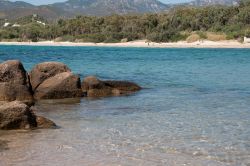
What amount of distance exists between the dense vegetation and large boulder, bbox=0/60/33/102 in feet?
303

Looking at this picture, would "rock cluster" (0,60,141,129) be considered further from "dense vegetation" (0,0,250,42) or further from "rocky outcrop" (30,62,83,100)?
"dense vegetation" (0,0,250,42)

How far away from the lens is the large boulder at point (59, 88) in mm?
22578

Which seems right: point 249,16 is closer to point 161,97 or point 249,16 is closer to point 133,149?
point 161,97

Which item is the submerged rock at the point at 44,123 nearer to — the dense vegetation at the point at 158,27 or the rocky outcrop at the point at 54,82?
the rocky outcrop at the point at 54,82

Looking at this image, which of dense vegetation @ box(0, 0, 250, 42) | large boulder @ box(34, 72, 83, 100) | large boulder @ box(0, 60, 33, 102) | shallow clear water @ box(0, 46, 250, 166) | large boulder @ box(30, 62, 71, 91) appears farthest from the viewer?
dense vegetation @ box(0, 0, 250, 42)

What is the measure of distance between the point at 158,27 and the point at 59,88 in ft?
356

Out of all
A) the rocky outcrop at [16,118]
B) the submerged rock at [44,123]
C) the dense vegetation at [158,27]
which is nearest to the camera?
the rocky outcrop at [16,118]

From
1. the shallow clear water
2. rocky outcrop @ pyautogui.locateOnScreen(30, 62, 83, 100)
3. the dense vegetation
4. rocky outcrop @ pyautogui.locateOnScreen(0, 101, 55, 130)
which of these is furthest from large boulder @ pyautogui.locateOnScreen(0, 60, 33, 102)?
the dense vegetation

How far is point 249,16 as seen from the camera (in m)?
122

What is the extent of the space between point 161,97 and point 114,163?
12.0 meters

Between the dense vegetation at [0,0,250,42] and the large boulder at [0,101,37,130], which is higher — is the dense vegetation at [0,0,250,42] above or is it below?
Answer: below

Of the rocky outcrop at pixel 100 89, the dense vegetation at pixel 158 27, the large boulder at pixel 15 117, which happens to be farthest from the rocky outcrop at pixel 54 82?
the dense vegetation at pixel 158 27

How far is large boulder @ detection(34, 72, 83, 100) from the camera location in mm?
22578

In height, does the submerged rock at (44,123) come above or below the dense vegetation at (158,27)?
above
